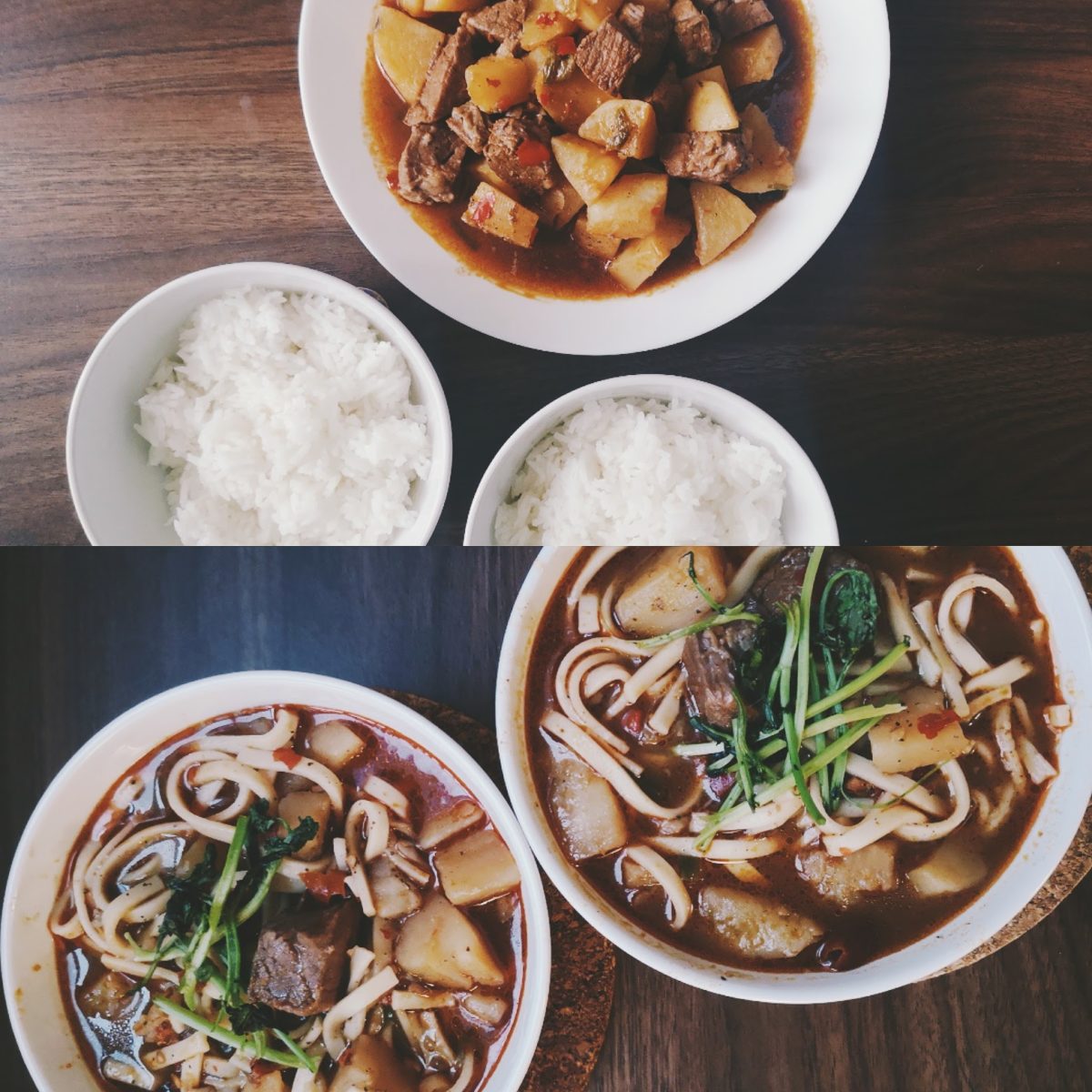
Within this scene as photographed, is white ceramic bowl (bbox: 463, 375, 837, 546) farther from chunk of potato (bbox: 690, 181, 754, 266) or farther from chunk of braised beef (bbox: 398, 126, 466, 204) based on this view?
chunk of braised beef (bbox: 398, 126, 466, 204)

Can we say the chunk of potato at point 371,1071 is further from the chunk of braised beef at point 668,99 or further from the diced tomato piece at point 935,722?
the chunk of braised beef at point 668,99

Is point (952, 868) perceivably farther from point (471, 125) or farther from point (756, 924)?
point (471, 125)

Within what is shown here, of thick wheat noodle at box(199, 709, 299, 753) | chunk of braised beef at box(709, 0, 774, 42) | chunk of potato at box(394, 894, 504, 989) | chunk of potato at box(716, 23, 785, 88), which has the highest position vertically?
chunk of braised beef at box(709, 0, 774, 42)

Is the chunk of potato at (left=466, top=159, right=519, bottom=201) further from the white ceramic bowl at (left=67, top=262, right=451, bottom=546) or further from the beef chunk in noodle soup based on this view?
the beef chunk in noodle soup

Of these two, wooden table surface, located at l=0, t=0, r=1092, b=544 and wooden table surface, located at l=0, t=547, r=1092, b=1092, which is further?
wooden table surface, located at l=0, t=0, r=1092, b=544

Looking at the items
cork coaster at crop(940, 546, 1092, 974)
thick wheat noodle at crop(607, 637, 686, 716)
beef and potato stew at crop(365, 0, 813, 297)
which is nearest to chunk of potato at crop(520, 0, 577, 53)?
beef and potato stew at crop(365, 0, 813, 297)

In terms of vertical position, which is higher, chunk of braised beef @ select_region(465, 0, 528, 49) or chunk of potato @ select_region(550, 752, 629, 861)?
chunk of braised beef @ select_region(465, 0, 528, 49)

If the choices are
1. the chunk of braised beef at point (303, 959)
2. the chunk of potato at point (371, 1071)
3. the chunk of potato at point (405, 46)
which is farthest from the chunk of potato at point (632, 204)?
the chunk of potato at point (371, 1071)
